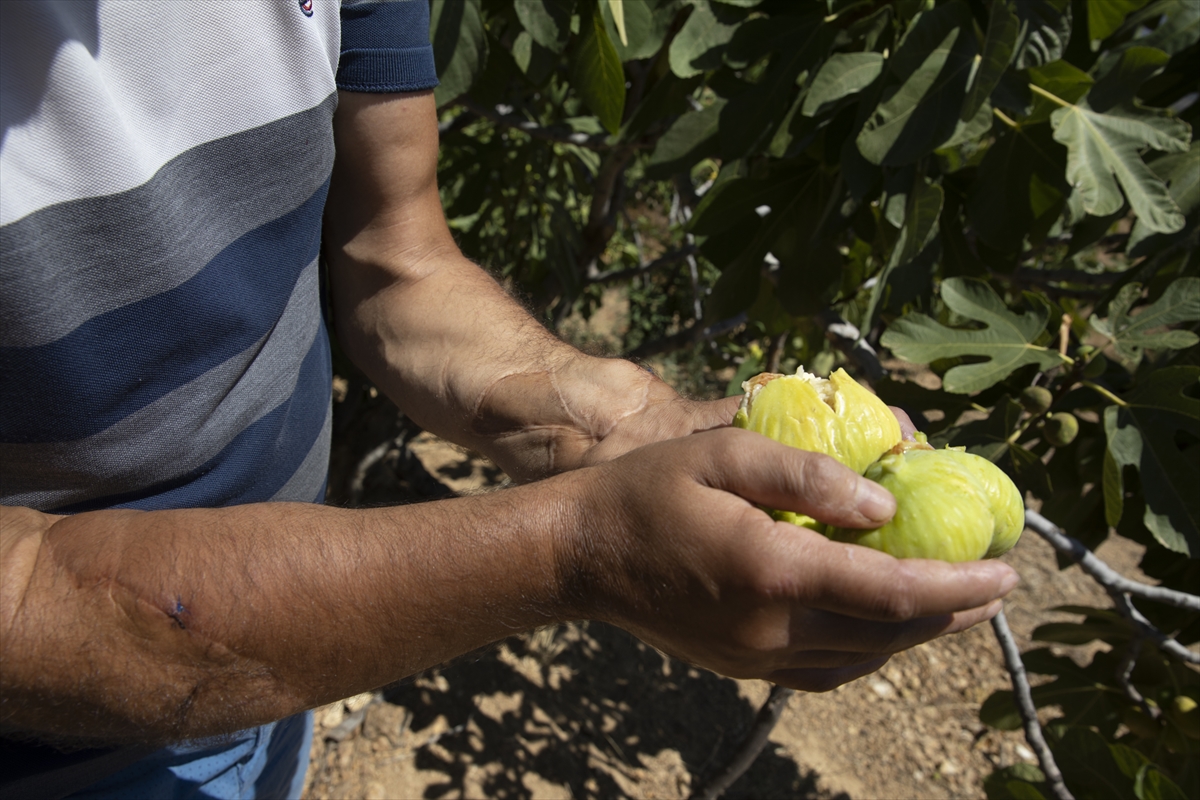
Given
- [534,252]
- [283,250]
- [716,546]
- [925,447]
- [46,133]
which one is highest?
[46,133]

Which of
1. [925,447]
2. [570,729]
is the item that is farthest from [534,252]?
[925,447]

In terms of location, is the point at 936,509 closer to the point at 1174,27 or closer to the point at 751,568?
the point at 751,568

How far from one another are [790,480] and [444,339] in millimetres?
844

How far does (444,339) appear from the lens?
1.52 metres

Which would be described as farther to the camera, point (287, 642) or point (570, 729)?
point (570, 729)

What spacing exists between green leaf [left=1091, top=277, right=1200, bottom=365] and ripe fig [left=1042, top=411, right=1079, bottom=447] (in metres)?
0.18

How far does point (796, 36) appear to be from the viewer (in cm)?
181

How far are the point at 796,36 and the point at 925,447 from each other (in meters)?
1.09

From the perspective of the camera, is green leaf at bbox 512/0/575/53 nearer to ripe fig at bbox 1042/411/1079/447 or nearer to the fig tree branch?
ripe fig at bbox 1042/411/1079/447

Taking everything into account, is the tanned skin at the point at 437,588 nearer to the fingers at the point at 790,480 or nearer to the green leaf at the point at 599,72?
the fingers at the point at 790,480

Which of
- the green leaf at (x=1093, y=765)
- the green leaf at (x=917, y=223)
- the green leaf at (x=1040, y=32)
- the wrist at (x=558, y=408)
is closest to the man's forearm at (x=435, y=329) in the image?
the wrist at (x=558, y=408)

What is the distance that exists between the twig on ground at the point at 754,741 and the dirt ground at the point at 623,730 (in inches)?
42.2

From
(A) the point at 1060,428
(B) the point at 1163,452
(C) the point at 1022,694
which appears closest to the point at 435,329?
(A) the point at 1060,428

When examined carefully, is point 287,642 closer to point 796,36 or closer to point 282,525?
point 282,525
